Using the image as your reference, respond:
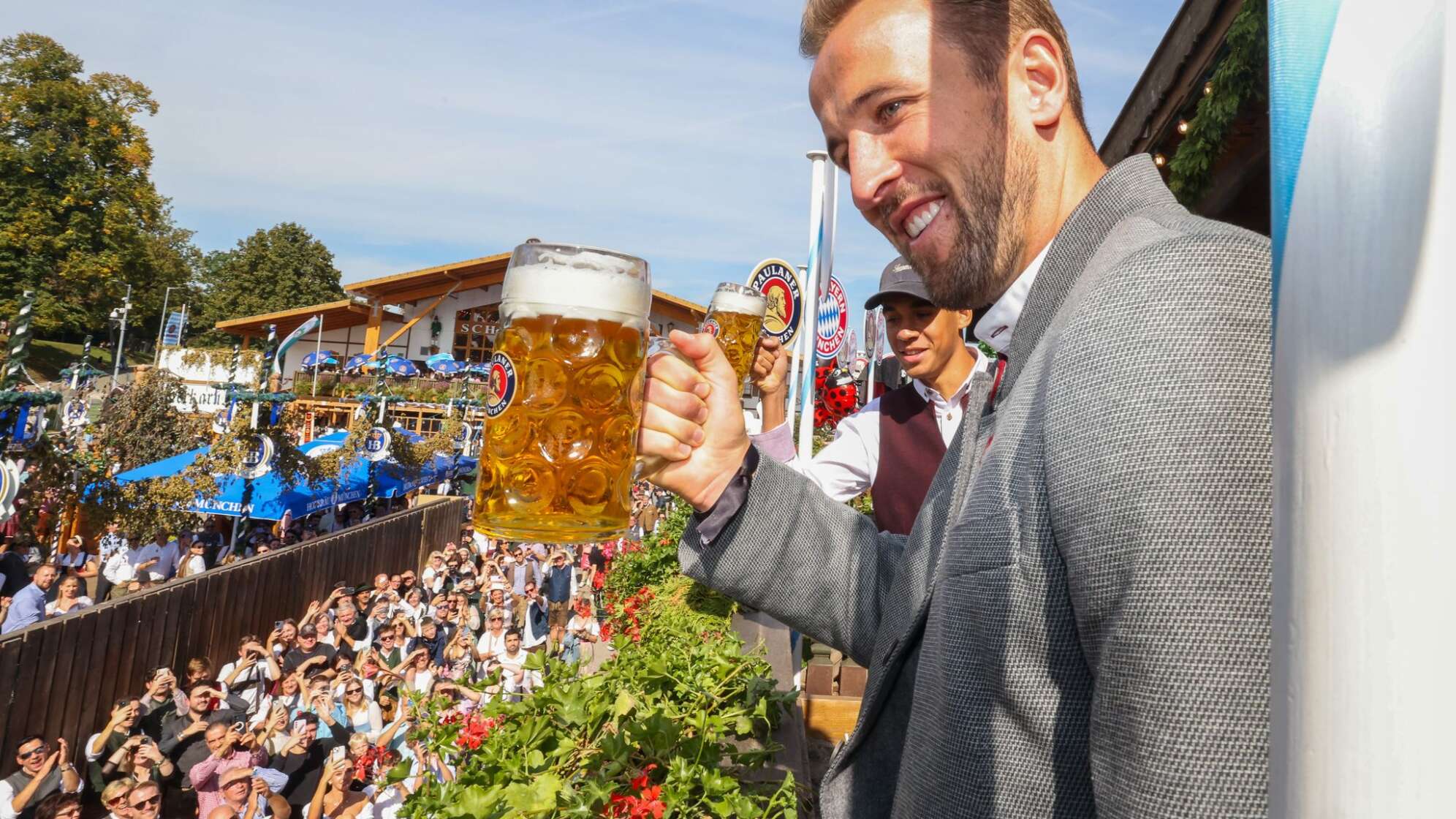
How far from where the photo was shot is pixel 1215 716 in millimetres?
595

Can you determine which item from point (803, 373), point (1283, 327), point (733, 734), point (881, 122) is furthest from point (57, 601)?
point (1283, 327)

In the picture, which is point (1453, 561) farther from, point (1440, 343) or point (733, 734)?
point (733, 734)

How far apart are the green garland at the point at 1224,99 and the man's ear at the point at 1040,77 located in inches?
64.1

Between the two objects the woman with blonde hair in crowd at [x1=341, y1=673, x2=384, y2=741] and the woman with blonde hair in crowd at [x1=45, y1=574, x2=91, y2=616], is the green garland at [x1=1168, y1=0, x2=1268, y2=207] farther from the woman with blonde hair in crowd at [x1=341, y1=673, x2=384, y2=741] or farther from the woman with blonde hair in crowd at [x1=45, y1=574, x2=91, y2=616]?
the woman with blonde hair in crowd at [x1=45, y1=574, x2=91, y2=616]

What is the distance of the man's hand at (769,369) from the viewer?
2.87 metres

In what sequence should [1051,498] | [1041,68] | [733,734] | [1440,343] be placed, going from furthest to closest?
[733,734]
[1041,68]
[1051,498]
[1440,343]

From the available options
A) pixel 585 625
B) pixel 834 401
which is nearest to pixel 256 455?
pixel 585 625

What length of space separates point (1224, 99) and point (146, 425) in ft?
58.3

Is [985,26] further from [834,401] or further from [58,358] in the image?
[58,358]

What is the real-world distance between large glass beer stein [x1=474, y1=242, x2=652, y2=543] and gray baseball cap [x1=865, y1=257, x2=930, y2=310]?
5.94 feet

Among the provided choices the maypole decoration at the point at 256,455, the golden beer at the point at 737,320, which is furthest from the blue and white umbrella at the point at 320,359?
the golden beer at the point at 737,320

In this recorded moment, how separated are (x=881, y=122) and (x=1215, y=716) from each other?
0.81 meters

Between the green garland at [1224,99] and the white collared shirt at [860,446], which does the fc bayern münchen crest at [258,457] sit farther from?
the green garland at [1224,99]

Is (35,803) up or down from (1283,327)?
down
